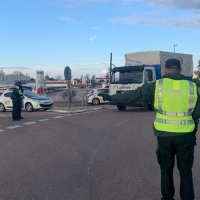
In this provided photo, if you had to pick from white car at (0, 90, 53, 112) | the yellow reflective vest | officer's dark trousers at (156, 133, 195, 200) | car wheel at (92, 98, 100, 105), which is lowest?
car wheel at (92, 98, 100, 105)

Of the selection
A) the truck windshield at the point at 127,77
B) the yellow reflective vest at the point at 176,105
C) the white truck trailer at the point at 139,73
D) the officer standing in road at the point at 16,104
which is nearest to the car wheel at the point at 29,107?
the white truck trailer at the point at 139,73

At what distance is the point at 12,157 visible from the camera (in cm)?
937

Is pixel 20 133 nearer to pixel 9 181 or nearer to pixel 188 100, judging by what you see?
pixel 9 181

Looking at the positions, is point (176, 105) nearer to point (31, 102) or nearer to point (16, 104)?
point (16, 104)

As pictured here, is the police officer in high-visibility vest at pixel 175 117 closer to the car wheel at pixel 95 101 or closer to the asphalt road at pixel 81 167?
the asphalt road at pixel 81 167

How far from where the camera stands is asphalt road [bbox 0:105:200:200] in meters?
6.20

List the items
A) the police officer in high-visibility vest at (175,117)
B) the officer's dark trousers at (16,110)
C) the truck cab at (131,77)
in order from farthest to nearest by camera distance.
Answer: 1. the truck cab at (131,77)
2. the officer's dark trousers at (16,110)
3. the police officer in high-visibility vest at (175,117)

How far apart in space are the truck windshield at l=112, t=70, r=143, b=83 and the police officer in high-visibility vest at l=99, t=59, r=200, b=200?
1920cm

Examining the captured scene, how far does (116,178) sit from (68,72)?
21262 millimetres

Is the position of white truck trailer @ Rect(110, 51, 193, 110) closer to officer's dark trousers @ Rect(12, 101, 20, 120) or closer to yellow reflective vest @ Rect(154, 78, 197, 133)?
officer's dark trousers @ Rect(12, 101, 20, 120)

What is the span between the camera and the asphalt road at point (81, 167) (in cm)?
620

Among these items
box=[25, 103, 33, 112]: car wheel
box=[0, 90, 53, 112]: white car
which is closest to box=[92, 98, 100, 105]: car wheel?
box=[0, 90, 53, 112]: white car

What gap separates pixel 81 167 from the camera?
8070 mm

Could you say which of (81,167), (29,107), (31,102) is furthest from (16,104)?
(81,167)
